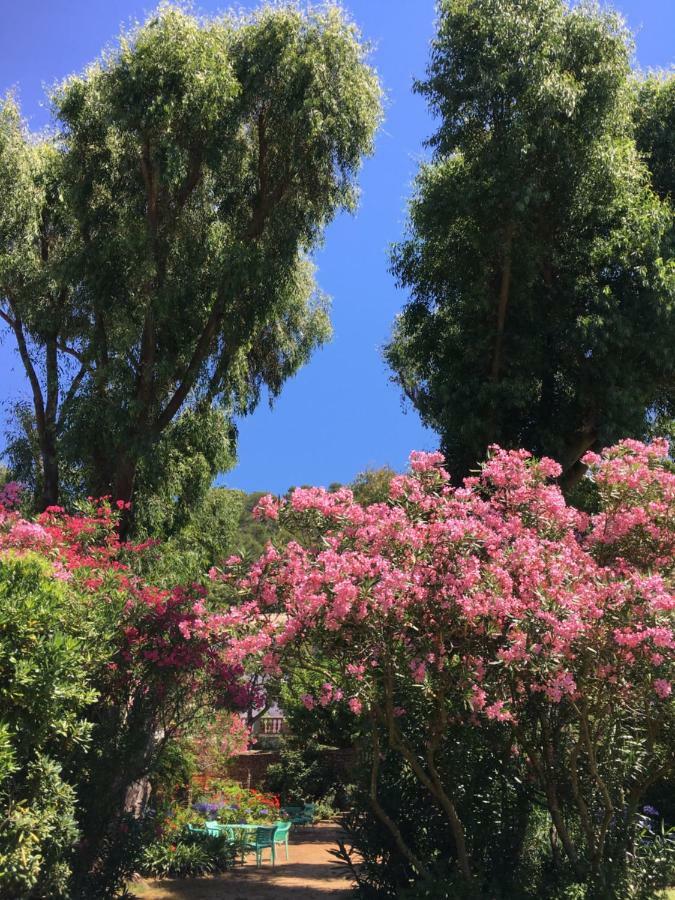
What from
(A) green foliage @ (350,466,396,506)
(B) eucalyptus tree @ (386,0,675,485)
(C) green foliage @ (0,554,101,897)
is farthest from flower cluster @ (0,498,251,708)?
(A) green foliage @ (350,466,396,506)

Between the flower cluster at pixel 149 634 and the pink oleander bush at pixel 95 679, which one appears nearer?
the pink oleander bush at pixel 95 679

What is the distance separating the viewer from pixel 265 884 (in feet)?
34.2

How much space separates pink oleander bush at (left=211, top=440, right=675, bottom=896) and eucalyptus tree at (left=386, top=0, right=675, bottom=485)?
5358 millimetres

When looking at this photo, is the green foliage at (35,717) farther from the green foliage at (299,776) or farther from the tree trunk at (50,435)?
the green foliage at (299,776)

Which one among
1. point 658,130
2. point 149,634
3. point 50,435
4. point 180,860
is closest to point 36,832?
point 149,634

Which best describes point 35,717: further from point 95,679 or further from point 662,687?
point 662,687

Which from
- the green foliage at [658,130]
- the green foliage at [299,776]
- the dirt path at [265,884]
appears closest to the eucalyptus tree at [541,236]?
the green foliage at [658,130]

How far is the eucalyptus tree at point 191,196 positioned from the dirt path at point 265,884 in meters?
6.11

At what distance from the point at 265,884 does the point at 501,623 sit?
21.4 ft

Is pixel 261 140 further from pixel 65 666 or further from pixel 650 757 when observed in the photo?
pixel 650 757

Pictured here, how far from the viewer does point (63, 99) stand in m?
14.7

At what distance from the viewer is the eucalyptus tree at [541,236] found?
1238 cm

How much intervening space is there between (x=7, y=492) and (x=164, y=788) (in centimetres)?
667

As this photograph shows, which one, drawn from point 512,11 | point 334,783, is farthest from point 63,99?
point 334,783
